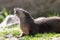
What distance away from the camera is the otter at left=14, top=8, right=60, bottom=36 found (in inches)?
359

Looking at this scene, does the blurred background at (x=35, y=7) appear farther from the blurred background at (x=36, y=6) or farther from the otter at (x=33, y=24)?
the otter at (x=33, y=24)

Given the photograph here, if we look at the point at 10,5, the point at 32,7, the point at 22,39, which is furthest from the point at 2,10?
the point at 22,39

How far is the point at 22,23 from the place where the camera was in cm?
920

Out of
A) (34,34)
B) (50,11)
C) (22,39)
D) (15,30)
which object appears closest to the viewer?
(22,39)

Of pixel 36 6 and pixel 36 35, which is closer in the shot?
pixel 36 35

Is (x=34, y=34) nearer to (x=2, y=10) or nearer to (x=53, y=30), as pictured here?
(x=53, y=30)

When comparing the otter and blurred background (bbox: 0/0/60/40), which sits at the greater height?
blurred background (bbox: 0/0/60/40)

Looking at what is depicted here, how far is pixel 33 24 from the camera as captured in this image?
30.2 ft

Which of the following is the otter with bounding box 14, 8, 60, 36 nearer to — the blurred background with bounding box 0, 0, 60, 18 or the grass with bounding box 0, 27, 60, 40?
the grass with bounding box 0, 27, 60, 40

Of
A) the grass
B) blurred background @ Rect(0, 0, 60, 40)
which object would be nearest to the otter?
the grass

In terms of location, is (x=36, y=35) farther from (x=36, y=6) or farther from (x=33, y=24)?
(x=36, y=6)

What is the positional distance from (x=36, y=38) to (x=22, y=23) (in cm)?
100

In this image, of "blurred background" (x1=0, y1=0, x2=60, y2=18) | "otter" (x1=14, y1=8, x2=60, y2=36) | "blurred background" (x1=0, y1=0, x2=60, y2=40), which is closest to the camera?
"otter" (x1=14, y1=8, x2=60, y2=36)

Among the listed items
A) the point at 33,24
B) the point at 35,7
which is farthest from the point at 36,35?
the point at 35,7
